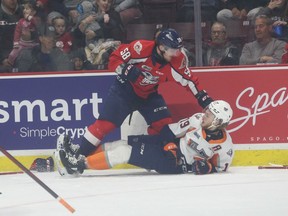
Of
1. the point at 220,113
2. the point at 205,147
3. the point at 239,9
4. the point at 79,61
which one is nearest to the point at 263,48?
the point at 239,9

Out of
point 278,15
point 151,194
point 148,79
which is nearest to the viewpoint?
point 151,194

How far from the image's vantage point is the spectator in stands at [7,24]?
7.36 meters

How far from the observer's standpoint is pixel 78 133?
7215mm

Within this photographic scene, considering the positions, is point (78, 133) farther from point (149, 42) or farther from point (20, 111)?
point (149, 42)

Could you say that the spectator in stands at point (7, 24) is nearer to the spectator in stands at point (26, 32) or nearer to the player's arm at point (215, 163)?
the spectator in stands at point (26, 32)

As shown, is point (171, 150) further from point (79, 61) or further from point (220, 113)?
point (79, 61)

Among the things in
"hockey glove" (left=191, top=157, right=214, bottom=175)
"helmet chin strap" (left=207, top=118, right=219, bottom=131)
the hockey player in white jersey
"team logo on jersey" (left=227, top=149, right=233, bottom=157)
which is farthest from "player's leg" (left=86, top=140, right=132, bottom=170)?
"team logo on jersey" (left=227, top=149, right=233, bottom=157)

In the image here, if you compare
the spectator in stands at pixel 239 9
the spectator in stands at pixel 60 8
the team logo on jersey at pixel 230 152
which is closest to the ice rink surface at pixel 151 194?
the team logo on jersey at pixel 230 152

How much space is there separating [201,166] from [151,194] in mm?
946

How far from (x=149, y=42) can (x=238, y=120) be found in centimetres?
111

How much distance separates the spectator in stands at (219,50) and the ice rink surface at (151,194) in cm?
97

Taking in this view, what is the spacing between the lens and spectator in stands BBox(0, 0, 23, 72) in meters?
7.36

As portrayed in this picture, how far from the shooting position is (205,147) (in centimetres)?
661

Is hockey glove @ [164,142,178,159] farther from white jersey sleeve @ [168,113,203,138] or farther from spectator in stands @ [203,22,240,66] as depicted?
spectator in stands @ [203,22,240,66]
